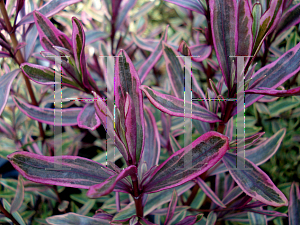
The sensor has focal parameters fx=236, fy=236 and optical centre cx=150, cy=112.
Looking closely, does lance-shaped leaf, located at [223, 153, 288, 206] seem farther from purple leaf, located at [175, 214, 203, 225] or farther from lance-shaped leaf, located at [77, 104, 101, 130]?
lance-shaped leaf, located at [77, 104, 101, 130]

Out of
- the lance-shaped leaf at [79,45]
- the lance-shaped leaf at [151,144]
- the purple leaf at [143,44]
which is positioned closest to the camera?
the lance-shaped leaf at [79,45]

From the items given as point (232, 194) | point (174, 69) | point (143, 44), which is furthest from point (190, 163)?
point (143, 44)

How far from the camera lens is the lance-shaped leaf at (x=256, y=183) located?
0.41 meters

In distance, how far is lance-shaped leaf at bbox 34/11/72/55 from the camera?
0.50 metres

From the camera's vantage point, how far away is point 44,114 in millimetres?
593

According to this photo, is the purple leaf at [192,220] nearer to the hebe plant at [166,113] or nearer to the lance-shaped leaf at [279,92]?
the hebe plant at [166,113]

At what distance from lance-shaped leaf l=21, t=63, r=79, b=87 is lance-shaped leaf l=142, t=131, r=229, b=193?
28 centimetres

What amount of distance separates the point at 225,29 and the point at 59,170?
1.33ft

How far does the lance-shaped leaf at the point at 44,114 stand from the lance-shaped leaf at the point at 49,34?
0.53 feet

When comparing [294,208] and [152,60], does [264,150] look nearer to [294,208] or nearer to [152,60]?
[294,208]

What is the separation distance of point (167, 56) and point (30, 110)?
365 millimetres
